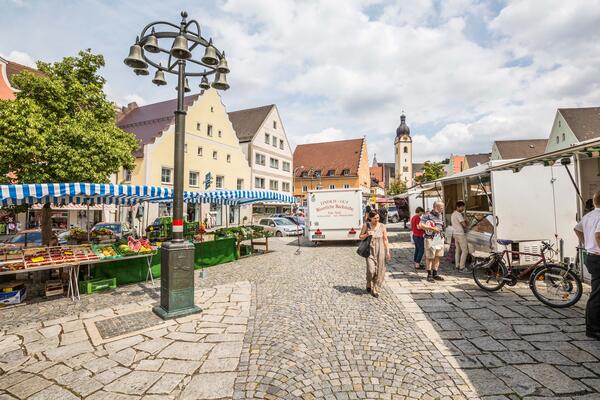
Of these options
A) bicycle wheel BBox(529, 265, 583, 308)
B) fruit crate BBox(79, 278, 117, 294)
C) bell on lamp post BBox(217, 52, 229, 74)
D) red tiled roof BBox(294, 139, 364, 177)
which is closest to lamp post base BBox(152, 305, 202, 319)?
fruit crate BBox(79, 278, 117, 294)

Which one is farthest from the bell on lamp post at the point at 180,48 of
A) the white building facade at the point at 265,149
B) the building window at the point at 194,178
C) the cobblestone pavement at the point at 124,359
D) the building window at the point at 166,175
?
the white building facade at the point at 265,149

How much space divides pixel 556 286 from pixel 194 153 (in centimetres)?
2741

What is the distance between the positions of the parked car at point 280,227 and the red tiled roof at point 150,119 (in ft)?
39.0

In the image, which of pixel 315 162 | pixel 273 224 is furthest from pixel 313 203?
pixel 315 162

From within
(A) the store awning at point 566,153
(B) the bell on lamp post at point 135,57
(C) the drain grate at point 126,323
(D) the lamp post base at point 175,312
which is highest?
(B) the bell on lamp post at point 135,57

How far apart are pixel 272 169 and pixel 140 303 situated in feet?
110

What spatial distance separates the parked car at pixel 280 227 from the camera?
20953 mm

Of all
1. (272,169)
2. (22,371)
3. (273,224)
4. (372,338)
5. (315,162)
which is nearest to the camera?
(22,371)

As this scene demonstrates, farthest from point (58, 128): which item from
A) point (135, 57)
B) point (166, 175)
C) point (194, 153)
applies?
point (194, 153)

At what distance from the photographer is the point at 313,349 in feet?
13.7

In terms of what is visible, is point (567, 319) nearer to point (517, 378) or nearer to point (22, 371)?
point (517, 378)

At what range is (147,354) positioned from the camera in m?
4.12

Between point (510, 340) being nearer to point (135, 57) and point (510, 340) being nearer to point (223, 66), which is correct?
point (223, 66)

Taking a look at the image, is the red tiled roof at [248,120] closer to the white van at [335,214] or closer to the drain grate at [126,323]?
the white van at [335,214]
